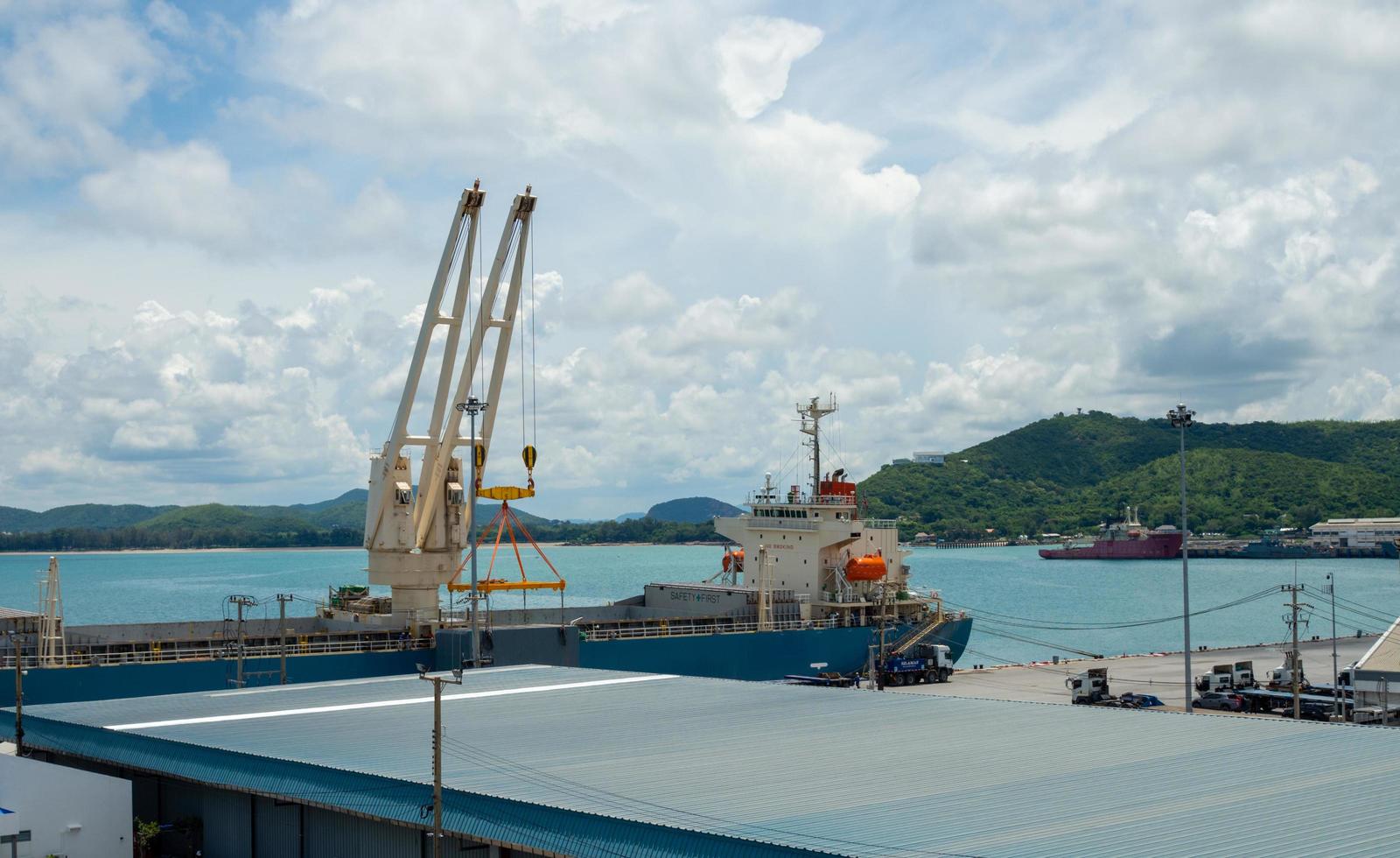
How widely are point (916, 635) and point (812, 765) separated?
113 ft

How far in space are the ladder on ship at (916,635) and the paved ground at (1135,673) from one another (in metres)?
2.15

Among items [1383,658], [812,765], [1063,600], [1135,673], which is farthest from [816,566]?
[1063,600]

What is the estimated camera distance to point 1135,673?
50594 millimetres

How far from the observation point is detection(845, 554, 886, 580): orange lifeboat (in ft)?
166

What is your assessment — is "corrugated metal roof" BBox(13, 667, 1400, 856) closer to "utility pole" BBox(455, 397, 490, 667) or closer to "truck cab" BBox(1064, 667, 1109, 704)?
"utility pole" BBox(455, 397, 490, 667)

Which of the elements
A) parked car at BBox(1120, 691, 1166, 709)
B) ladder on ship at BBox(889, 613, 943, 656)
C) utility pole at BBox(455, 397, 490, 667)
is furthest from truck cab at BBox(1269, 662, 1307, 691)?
utility pole at BBox(455, 397, 490, 667)

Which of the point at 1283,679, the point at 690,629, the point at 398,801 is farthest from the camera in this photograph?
the point at 690,629

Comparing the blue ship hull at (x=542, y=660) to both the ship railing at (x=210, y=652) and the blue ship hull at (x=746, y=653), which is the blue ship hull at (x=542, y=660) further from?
the ship railing at (x=210, y=652)

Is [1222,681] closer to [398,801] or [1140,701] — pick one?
[1140,701]

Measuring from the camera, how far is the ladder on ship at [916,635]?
5097 cm

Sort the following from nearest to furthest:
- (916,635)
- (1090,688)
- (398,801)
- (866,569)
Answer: (398,801), (1090,688), (866,569), (916,635)

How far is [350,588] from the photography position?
48.5m

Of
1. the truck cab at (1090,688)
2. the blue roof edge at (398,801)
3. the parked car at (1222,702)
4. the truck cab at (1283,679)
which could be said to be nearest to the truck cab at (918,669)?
the truck cab at (1090,688)

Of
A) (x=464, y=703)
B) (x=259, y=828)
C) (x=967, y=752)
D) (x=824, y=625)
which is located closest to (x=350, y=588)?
(x=824, y=625)
